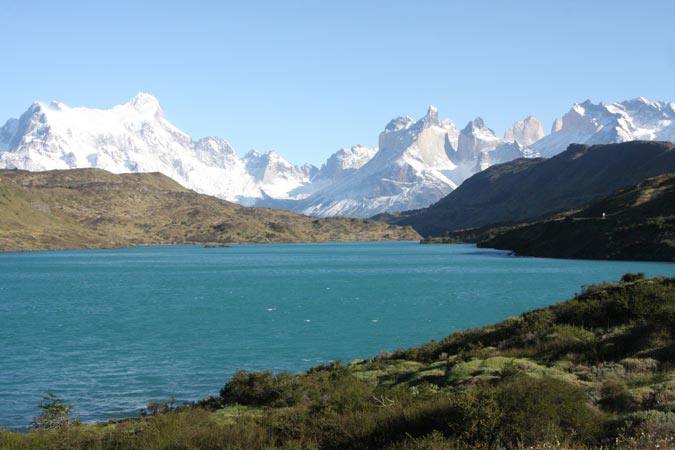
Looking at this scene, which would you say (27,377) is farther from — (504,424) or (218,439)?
(504,424)

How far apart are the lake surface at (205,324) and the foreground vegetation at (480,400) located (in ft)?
A: 43.4

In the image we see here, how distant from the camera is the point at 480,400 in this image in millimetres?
17078

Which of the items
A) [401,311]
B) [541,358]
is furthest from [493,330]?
[401,311]

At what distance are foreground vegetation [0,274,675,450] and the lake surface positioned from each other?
13.2 metres

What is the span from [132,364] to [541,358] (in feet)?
111

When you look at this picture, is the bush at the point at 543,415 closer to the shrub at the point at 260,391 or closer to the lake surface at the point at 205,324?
the shrub at the point at 260,391

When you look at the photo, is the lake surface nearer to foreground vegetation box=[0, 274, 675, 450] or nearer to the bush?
foreground vegetation box=[0, 274, 675, 450]

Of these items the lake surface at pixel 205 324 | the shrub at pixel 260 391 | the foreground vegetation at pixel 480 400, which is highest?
the foreground vegetation at pixel 480 400

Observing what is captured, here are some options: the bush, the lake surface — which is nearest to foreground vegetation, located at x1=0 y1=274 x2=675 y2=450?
the bush

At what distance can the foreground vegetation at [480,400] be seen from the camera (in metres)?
16.4

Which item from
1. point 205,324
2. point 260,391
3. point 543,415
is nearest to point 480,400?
point 543,415

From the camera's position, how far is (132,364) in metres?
50.6

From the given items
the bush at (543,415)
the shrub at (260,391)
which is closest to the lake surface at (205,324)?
the shrub at (260,391)

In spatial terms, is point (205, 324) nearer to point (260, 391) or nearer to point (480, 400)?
point (260, 391)
